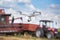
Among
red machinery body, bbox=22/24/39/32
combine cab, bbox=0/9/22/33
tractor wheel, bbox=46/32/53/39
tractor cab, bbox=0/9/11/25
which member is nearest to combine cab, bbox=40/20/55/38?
tractor wheel, bbox=46/32/53/39

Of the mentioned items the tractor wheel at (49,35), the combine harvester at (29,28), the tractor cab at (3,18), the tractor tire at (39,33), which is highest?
the tractor cab at (3,18)

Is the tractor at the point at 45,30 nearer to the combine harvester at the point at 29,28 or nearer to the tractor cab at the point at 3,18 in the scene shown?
the combine harvester at the point at 29,28

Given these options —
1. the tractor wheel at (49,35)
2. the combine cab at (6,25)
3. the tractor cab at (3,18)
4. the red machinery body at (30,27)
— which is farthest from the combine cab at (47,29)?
the tractor cab at (3,18)

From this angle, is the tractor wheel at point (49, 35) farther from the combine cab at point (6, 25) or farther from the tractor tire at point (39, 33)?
the combine cab at point (6, 25)

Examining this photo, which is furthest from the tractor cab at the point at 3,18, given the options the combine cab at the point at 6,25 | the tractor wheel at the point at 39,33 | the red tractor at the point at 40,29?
the tractor wheel at the point at 39,33

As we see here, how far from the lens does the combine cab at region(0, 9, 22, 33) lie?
229 centimetres

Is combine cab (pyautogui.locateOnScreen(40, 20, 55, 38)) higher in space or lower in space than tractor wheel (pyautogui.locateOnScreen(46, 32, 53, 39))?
higher

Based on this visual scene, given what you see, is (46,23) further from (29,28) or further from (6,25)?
(6,25)

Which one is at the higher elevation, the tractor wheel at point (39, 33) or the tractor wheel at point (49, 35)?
the tractor wheel at point (39, 33)

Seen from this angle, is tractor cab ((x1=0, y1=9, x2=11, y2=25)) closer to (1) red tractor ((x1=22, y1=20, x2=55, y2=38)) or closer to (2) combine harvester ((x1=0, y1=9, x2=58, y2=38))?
(2) combine harvester ((x1=0, y1=9, x2=58, y2=38))

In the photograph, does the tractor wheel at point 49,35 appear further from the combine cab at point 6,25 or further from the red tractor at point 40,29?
the combine cab at point 6,25

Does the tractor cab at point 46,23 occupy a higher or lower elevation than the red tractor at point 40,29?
higher

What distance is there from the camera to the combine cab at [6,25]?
7.52 feet

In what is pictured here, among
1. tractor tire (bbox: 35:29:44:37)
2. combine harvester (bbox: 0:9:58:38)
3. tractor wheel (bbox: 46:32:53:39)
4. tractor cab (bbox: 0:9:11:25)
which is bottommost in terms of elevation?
tractor wheel (bbox: 46:32:53:39)
